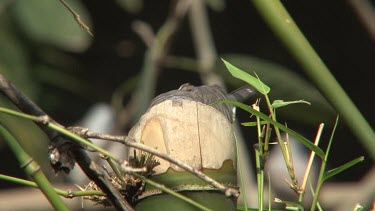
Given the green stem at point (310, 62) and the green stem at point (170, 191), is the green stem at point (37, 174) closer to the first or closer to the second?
the green stem at point (170, 191)

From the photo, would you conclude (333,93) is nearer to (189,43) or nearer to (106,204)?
(106,204)

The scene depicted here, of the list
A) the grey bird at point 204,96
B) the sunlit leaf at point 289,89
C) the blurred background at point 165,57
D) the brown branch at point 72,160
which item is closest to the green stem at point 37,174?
the brown branch at point 72,160

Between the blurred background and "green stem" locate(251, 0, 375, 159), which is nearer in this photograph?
"green stem" locate(251, 0, 375, 159)

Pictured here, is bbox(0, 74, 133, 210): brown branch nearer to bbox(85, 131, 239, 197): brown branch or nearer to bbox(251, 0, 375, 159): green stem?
bbox(85, 131, 239, 197): brown branch

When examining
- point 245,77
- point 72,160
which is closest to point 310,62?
point 245,77

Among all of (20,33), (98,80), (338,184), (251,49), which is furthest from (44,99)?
(338,184)

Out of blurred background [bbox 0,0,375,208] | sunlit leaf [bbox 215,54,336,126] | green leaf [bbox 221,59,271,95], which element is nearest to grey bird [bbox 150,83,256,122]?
green leaf [bbox 221,59,271,95]
